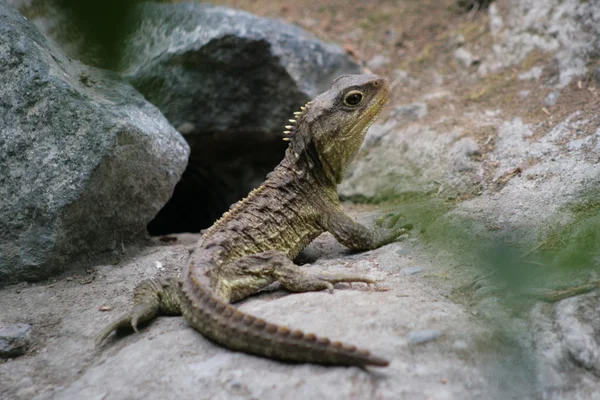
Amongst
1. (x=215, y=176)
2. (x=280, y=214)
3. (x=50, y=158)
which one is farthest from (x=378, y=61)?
(x=50, y=158)

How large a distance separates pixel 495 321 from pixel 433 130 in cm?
411

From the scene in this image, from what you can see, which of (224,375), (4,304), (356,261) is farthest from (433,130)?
(4,304)

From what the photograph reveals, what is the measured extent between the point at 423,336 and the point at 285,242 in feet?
7.34

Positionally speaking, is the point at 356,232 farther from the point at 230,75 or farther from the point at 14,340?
the point at 230,75

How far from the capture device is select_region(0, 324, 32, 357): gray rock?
4070 mm

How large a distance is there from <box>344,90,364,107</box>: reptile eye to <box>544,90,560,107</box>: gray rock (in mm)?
2660

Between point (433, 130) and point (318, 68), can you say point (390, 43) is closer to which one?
point (318, 68)

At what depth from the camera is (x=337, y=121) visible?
5.43m

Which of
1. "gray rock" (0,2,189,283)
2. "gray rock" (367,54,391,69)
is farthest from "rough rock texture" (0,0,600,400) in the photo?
"gray rock" (367,54,391,69)

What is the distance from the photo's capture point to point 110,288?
5.09 m

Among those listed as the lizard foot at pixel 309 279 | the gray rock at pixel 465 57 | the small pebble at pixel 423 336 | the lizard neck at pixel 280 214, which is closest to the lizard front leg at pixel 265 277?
the lizard foot at pixel 309 279

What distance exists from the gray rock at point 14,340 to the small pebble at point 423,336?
10.3ft

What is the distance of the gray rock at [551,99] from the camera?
249 inches

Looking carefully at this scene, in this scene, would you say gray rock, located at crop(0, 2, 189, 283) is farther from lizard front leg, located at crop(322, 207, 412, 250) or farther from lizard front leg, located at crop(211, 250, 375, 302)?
lizard front leg, located at crop(322, 207, 412, 250)
